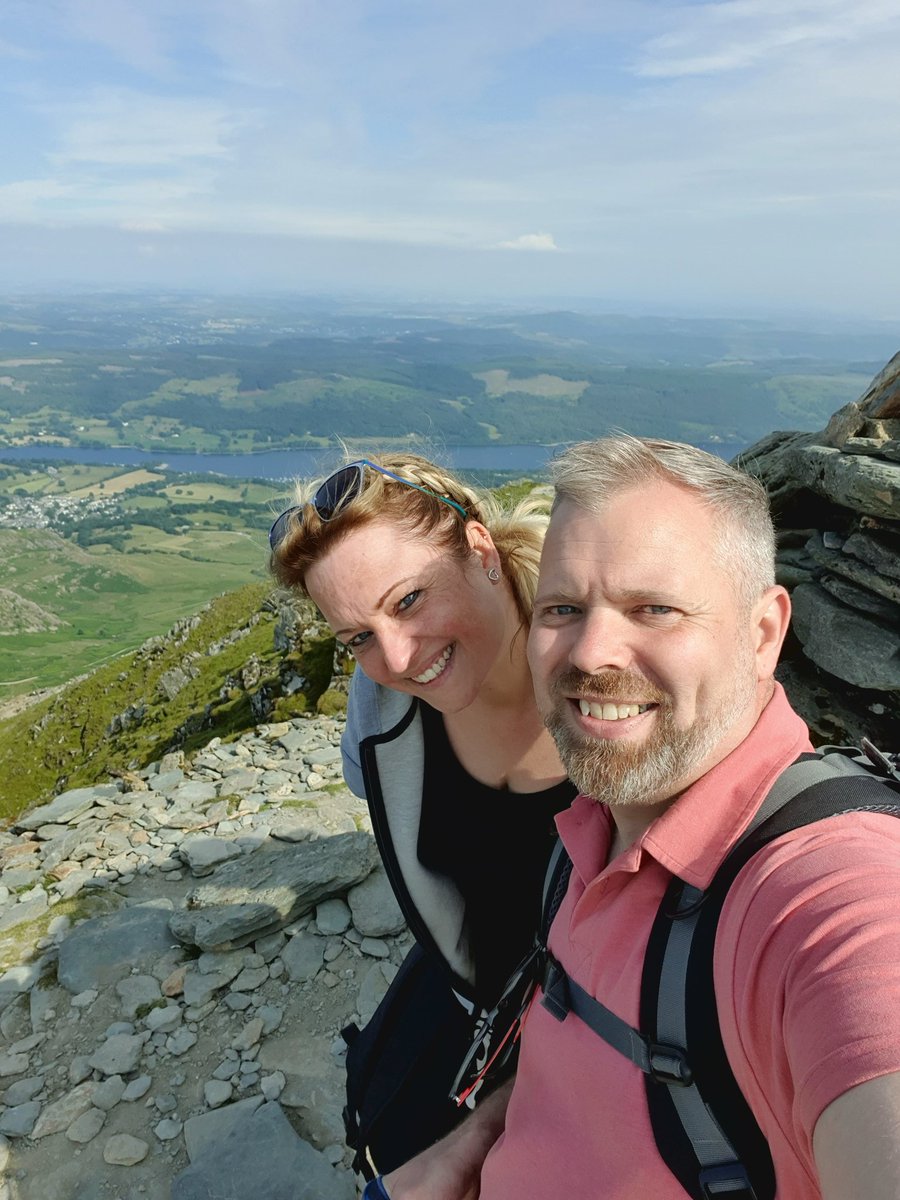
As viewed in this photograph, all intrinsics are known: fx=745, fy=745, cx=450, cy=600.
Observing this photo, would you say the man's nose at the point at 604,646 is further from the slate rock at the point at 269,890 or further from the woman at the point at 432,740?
the slate rock at the point at 269,890

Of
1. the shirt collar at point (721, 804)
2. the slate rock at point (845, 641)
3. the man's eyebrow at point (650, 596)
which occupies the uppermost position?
the man's eyebrow at point (650, 596)

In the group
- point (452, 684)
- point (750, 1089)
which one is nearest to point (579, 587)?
point (750, 1089)

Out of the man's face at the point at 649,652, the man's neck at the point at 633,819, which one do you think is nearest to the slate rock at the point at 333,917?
the man's neck at the point at 633,819

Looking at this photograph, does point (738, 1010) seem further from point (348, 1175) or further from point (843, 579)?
point (843, 579)

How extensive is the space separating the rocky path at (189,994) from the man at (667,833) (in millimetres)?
3831

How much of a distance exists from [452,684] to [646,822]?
5.38 ft

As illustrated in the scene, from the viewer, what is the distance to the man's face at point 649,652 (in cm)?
227

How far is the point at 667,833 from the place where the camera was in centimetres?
212

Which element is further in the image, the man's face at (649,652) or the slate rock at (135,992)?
the slate rock at (135,992)

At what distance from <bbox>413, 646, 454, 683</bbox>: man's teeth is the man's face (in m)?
1.51

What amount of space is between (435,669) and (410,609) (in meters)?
0.35

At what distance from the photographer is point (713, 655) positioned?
2.30m

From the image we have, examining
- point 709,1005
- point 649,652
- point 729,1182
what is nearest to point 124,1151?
point 729,1182

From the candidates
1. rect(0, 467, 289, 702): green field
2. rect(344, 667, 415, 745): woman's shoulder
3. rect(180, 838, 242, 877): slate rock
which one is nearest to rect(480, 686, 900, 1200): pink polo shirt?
rect(344, 667, 415, 745): woman's shoulder
